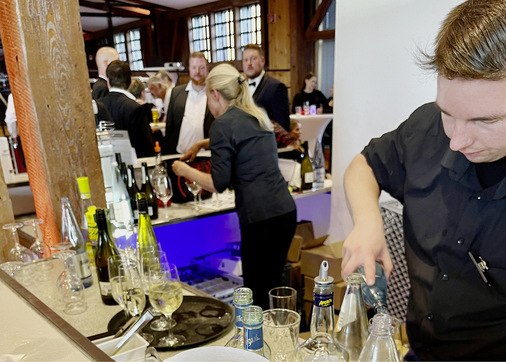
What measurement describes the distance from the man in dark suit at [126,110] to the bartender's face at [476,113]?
2587 mm

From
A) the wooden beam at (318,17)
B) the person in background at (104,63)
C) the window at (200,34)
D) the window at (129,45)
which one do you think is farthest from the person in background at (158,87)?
the wooden beam at (318,17)

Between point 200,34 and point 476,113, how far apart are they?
5.41 metres

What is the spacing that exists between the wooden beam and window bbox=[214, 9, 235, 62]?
3.08 meters

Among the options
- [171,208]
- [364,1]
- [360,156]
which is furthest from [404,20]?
[171,208]

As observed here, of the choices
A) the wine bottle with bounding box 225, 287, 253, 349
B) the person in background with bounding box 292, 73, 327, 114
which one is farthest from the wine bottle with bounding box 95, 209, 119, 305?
the person in background with bounding box 292, 73, 327, 114

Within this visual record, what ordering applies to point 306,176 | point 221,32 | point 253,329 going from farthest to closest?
1. point 221,32
2. point 306,176
3. point 253,329

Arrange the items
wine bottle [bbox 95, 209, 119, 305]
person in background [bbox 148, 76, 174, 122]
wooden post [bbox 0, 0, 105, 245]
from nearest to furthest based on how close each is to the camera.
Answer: wine bottle [bbox 95, 209, 119, 305] < wooden post [bbox 0, 0, 105, 245] < person in background [bbox 148, 76, 174, 122]

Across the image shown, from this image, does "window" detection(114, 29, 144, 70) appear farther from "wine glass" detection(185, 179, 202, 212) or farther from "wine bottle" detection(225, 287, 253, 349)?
"wine bottle" detection(225, 287, 253, 349)

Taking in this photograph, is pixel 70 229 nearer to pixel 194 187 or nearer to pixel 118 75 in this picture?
pixel 194 187

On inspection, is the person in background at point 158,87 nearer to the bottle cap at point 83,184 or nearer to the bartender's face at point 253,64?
the bartender's face at point 253,64

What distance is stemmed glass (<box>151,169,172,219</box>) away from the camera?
101 inches

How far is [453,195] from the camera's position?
1.22 meters

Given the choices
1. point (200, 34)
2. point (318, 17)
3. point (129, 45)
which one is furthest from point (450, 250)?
point (318, 17)

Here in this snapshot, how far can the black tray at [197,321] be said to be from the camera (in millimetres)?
1136
